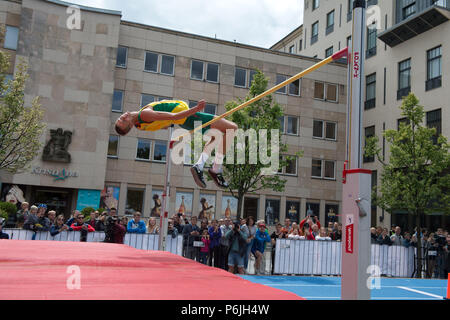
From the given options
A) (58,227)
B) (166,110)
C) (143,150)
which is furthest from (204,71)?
(166,110)

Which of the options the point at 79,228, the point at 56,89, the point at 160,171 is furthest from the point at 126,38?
the point at 79,228

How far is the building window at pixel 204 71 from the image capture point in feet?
96.6

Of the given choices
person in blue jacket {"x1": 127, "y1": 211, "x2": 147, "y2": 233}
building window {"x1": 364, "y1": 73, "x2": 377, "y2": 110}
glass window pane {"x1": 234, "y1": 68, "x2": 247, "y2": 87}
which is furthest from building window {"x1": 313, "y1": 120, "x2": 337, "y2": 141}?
person in blue jacket {"x1": 127, "y1": 211, "x2": 147, "y2": 233}

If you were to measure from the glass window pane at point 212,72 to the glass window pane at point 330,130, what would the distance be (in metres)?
9.35

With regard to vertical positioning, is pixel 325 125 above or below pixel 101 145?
above

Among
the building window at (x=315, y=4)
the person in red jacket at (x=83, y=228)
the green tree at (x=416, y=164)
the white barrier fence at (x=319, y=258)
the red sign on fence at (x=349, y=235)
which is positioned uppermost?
the building window at (x=315, y=4)

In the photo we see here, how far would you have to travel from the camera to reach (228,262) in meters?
12.8

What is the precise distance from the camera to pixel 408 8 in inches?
1082

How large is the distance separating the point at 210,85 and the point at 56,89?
10087mm

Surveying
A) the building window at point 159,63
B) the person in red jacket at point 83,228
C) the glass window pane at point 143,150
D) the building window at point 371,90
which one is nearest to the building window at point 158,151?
the glass window pane at point 143,150

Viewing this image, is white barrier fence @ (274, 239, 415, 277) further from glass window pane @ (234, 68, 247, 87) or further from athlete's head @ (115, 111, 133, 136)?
glass window pane @ (234, 68, 247, 87)

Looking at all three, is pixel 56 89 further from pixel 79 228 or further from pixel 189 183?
pixel 79 228

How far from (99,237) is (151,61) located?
61.2ft

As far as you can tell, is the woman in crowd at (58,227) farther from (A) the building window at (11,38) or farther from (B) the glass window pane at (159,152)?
(A) the building window at (11,38)
